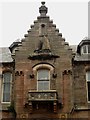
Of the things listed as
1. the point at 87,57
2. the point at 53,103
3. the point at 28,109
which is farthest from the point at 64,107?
the point at 87,57

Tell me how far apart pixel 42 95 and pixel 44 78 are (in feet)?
5.70

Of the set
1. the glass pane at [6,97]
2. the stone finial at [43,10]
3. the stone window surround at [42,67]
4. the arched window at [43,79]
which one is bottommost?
the glass pane at [6,97]

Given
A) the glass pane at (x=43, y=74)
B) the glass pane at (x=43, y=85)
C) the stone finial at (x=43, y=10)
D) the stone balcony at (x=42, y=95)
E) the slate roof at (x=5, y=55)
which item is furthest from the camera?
the stone finial at (x=43, y=10)

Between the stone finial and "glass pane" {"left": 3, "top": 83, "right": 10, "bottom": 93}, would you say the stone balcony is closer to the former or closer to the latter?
"glass pane" {"left": 3, "top": 83, "right": 10, "bottom": 93}

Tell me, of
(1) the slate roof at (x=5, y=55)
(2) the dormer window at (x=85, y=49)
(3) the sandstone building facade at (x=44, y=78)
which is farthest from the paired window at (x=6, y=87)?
(2) the dormer window at (x=85, y=49)

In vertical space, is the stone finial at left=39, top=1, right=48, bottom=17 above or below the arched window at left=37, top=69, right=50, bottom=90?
above

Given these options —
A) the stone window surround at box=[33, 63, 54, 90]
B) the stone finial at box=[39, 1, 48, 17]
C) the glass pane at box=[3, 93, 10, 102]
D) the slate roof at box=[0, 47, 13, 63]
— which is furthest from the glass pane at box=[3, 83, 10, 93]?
the stone finial at box=[39, 1, 48, 17]

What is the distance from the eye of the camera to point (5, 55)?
27938 mm

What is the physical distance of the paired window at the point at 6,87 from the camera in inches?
979

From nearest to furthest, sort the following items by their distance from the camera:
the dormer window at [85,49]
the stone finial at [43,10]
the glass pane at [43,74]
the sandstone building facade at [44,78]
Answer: the sandstone building facade at [44,78] → the glass pane at [43,74] → the dormer window at [85,49] → the stone finial at [43,10]

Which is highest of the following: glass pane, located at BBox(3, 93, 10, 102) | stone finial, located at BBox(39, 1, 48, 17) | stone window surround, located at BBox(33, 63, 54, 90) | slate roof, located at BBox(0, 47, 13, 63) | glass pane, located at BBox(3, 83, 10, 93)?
stone finial, located at BBox(39, 1, 48, 17)

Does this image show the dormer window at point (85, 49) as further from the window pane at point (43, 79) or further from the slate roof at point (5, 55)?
the slate roof at point (5, 55)

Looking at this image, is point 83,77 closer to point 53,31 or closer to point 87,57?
point 87,57

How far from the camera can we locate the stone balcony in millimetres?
22797
